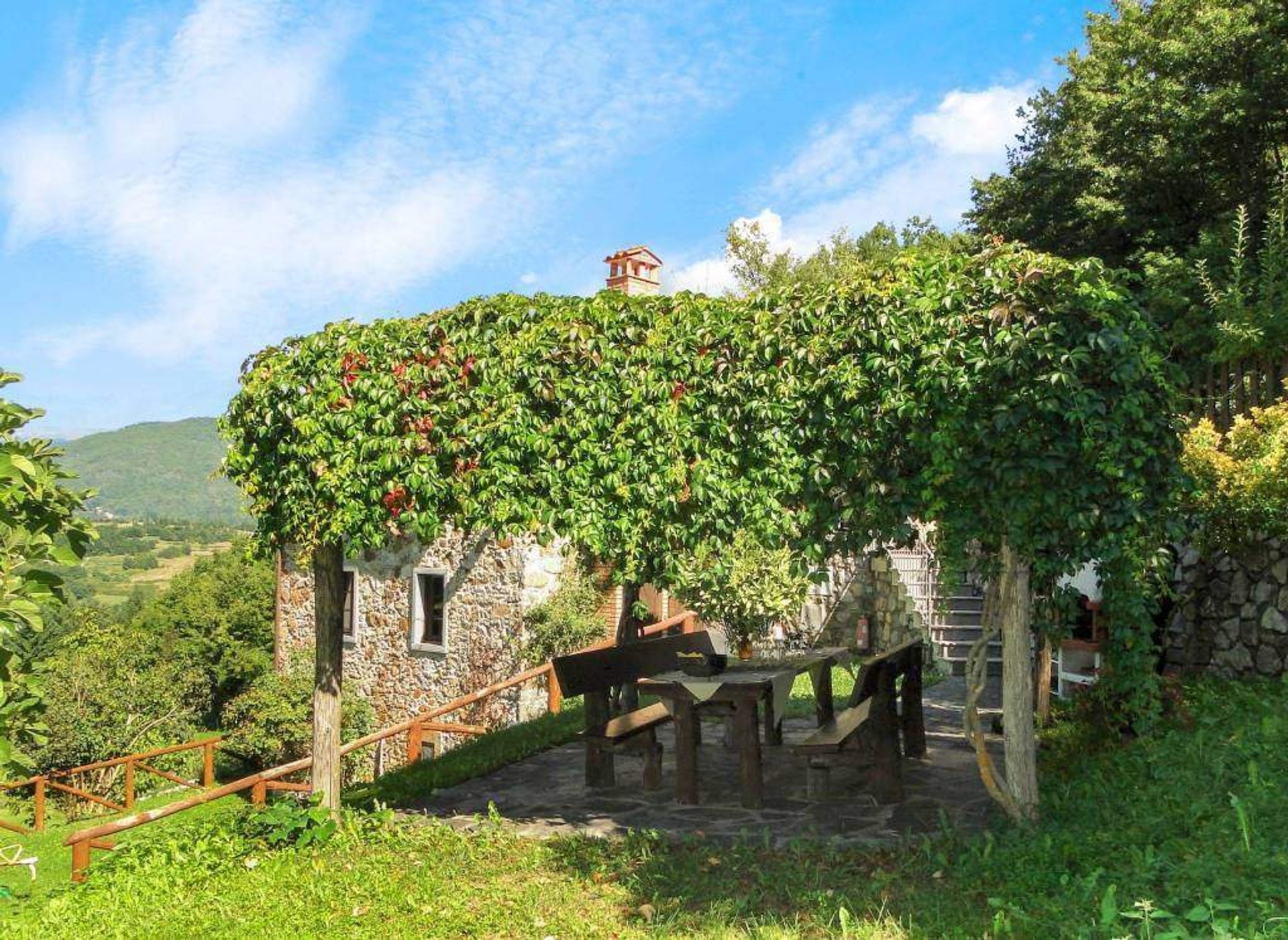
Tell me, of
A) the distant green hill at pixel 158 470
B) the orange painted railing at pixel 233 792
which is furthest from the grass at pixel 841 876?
the distant green hill at pixel 158 470

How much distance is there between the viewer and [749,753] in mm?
8016

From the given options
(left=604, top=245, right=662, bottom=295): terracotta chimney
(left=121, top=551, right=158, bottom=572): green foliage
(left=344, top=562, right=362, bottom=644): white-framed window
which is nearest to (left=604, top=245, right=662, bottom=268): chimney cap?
(left=604, top=245, right=662, bottom=295): terracotta chimney

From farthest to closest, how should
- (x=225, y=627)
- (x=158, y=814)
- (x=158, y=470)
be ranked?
(x=158, y=470)
(x=225, y=627)
(x=158, y=814)

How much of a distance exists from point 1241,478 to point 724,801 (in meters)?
4.73

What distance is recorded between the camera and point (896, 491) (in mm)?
6613

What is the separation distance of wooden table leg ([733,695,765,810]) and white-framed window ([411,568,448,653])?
1181 cm

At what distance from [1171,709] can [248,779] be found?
7.65m

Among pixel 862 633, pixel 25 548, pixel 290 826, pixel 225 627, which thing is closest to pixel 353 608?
pixel 862 633

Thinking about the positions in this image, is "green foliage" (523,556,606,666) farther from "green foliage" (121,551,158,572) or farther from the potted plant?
"green foliage" (121,551,158,572)

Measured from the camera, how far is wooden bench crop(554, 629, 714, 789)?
8719 mm

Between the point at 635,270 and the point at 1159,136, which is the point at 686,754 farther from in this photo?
the point at 1159,136

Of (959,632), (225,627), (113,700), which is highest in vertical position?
(959,632)

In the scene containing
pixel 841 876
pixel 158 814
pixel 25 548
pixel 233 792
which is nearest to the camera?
pixel 25 548

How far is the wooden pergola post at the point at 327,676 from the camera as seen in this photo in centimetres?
829
